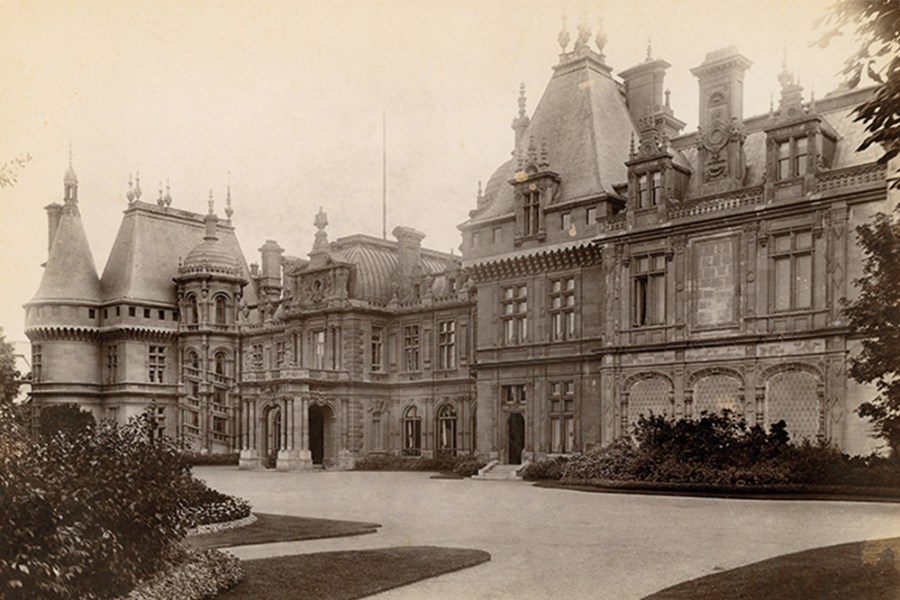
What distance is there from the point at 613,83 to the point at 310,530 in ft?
Answer: 86.2

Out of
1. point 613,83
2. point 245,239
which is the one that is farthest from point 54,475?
point 245,239

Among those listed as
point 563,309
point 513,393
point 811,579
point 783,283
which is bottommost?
point 513,393

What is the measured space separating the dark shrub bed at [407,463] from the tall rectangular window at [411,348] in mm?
4838

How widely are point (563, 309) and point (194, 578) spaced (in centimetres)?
2485

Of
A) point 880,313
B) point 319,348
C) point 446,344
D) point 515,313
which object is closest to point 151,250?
point 319,348

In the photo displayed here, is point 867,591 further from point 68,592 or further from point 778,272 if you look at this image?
point 778,272

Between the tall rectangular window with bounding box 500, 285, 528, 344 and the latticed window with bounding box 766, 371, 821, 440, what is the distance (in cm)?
1107

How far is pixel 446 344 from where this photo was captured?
149 feet

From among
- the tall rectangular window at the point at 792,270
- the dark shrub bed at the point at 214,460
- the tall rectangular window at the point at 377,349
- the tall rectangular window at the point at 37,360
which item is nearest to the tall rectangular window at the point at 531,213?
the tall rectangular window at the point at 792,270

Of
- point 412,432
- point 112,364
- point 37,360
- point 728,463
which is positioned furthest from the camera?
point 112,364

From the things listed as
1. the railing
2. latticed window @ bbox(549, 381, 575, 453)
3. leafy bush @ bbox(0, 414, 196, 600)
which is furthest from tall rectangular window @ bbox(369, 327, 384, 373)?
leafy bush @ bbox(0, 414, 196, 600)

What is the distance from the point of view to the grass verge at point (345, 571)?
10.9 metres

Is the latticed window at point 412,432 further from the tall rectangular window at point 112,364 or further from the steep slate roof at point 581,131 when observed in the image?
the tall rectangular window at point 112,364

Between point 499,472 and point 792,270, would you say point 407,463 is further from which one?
point 792,270
